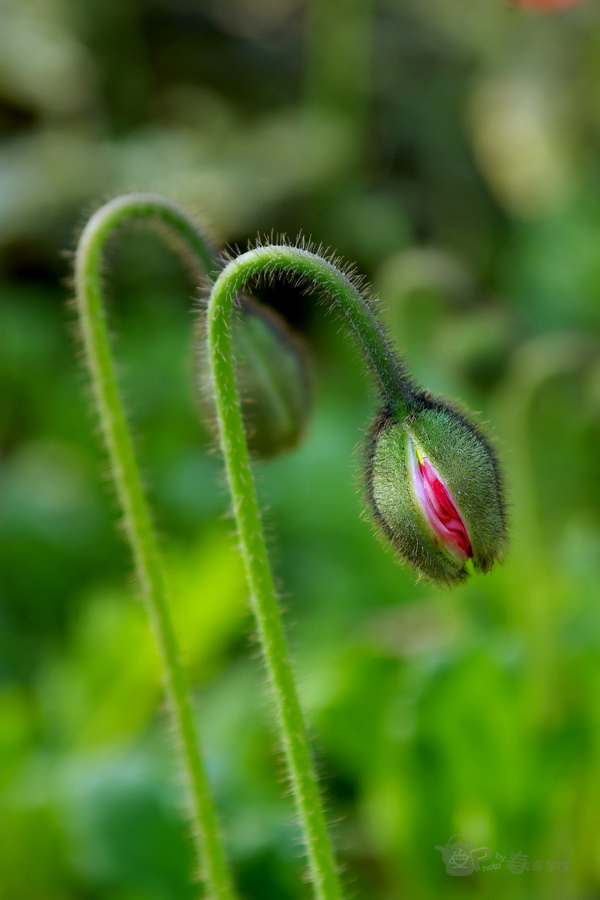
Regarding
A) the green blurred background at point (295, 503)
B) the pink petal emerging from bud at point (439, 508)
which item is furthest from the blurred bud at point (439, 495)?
the green blurred background at point (295, 503)

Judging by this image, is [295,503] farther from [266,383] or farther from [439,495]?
[439,495]

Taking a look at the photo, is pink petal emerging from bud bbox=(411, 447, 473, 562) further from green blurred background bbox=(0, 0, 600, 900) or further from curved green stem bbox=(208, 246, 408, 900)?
green blurred background bbox=(0, 0, 600, 900)

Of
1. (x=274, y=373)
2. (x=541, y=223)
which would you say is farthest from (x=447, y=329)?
(x=541, y=223)

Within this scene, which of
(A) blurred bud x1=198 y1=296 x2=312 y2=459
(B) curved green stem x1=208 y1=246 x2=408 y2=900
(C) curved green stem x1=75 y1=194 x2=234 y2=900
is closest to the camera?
(B) curved green stem x1=208 y1=246 x2=408 y2=900

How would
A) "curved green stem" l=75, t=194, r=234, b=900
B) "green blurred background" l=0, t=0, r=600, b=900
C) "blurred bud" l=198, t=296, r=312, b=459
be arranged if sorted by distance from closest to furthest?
"curved green stem" l=75, t=194, r=234, b=900, "blurred bud" l=198, t=296, r=312, b=459, "green blurred background" l=0, t=0, r=600, b=900

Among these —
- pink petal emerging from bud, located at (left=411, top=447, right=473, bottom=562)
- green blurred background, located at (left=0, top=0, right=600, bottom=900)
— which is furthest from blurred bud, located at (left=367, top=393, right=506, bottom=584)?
green blurred background, located at (left=0, top=0, right=600, bottom=900)

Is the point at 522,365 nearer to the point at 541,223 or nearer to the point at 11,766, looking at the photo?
the point at 11,766

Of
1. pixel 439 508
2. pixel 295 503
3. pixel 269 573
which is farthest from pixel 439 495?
pixel 295 503
